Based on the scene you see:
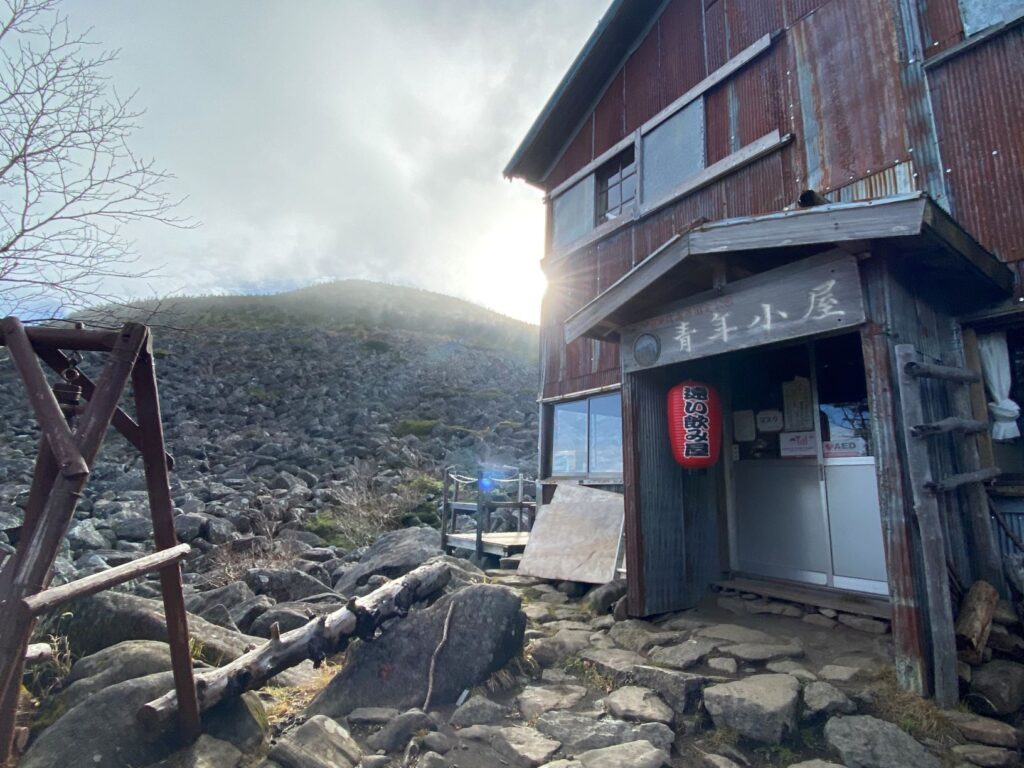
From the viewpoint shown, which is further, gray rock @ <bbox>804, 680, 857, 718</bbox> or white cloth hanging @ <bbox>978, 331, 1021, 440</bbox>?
white cloth hanging @ <bbox>978, 331, 1021, 440</bbox>

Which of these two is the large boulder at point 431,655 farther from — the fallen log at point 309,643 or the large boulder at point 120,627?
the large boulder at point 120,627

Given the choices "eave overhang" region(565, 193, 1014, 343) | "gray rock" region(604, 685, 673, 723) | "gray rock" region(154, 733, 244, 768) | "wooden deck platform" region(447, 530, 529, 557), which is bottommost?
"gray rock" region(154, 733, 244, 768)

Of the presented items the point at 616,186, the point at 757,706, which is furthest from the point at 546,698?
the point at 616,186

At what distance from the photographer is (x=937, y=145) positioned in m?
5.52

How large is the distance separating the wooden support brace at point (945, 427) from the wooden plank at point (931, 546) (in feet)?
0.18

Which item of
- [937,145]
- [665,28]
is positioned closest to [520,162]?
[665,28]

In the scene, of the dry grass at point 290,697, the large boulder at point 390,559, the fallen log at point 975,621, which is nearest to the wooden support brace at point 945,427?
the fallen log at point 975,621

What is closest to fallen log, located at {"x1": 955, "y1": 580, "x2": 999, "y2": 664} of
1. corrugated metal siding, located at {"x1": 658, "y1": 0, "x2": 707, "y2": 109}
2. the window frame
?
the window frame

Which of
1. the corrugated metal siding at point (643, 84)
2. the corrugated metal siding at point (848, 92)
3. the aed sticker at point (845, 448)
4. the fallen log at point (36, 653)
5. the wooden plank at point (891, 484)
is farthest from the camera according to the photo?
the corrugated metal siding at point (643, 84)

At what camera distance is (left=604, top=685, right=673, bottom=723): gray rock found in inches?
155

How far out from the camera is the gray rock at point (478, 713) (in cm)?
413

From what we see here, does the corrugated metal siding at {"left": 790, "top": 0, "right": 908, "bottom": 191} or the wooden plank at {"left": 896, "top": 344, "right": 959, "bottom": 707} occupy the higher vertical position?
the corrugated metal siding at {"left": 790, "top": 0, "right": 908, "bottom": 191}

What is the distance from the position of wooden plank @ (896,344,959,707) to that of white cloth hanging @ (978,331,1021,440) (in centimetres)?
135

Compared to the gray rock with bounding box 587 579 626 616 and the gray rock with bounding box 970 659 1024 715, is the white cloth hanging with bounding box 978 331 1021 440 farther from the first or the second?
the gray rock with bounding box 587 579 626 616
